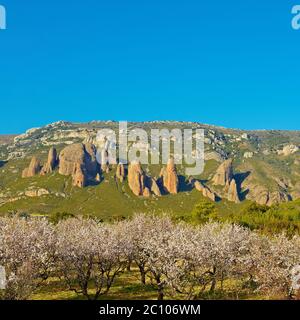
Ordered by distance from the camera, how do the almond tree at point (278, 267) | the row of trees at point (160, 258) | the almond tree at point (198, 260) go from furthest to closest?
the almond tree at point (198, 260)
the almond tree at point (278, 267)
the row of trees at point (160, 258)

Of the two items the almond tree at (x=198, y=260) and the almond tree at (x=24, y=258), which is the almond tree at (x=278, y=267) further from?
the almond tree at (x=24, y=258)

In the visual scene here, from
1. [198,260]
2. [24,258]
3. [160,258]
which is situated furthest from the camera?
[160,258]

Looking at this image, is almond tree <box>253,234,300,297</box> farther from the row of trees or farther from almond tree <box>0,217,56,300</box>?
almond tree <box>0,217,56,300</box>

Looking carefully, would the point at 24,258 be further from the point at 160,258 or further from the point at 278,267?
the point at 278,267

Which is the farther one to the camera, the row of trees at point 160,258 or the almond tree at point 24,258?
the row of trees at point 160,258

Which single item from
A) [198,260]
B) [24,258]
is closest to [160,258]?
[198,260]

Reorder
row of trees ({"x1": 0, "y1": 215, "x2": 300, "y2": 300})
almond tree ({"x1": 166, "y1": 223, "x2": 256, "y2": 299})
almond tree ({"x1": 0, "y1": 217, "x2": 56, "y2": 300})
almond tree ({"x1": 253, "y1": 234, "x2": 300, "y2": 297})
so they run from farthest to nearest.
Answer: almond tree ({"x1": 166, "y1": 223, "x2": 256, "y2": 299}) → almond tree ({"x1": 253, "y1": 234, "x2": 300, "y2": 297}) → row of trees ({"x1": 0, "y1": 215, "x2": 300, "y2": 300}) → almond tree ({"x1": 0, "y1": 217, "x2": 56, "y2": 300})

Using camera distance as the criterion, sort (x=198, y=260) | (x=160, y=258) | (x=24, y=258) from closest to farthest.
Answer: (x=24, y=258)
(x=198, y=260)
(x=160, y=258)

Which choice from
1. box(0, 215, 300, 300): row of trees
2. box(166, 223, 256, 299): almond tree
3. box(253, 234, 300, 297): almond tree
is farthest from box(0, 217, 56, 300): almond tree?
box(253, 234, 300, 297): almond tree

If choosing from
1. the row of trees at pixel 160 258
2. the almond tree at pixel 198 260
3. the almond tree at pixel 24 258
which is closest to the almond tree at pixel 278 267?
the row of trees at pixel 160 258

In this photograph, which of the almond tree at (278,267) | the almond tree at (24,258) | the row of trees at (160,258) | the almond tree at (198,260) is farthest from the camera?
the almond tree at (198,260)

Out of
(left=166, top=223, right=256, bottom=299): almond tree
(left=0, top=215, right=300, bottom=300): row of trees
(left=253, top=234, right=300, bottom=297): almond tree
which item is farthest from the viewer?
(left=166, top=223, right=256, bottom=299): almond tree

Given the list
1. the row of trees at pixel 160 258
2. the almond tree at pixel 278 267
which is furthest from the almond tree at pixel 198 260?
the almond tree at pixel 278 267

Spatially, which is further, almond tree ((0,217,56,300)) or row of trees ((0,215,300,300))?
row of trees ((0,215,300,300))
